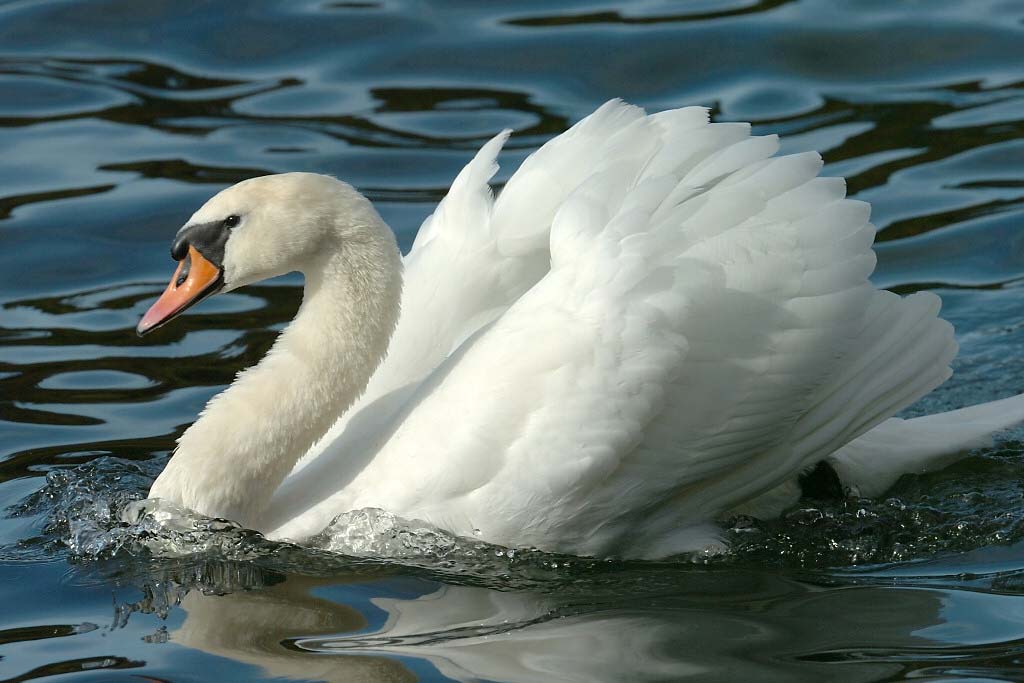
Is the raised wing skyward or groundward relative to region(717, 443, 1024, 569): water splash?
skyward

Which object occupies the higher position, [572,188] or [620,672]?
[572,188]

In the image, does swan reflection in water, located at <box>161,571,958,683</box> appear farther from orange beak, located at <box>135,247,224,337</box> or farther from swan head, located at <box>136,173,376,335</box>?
swan head, located at <box>136,173,376,335</box>

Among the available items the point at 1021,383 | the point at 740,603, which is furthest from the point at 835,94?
the point at 740,603

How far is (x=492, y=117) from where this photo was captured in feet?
35.7

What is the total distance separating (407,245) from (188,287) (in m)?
3.48

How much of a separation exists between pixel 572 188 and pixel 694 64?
17.6ft

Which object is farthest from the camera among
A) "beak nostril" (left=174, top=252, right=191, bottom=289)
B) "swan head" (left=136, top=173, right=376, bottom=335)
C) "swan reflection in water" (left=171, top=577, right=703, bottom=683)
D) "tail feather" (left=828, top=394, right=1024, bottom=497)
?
"tail feather" (left=828, top=394, right=1024, bottom=497)

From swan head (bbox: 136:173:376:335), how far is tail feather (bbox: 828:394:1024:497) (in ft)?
6.66

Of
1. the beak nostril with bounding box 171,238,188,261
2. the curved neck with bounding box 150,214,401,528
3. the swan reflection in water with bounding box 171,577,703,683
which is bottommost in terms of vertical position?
the swan reflection in water with bounding box 171,577,703,683

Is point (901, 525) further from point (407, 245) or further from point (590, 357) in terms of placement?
point (407, 245)

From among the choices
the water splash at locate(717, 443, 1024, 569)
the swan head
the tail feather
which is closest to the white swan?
the swan head

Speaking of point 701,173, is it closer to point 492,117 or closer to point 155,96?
point 492,117

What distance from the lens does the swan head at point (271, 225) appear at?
5.75 meters

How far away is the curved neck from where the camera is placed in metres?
5.78
